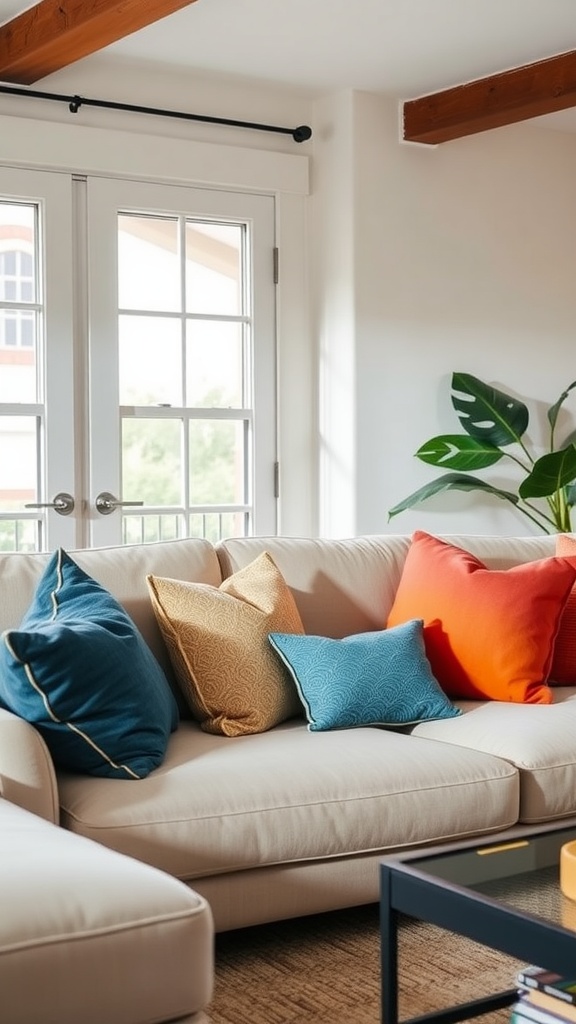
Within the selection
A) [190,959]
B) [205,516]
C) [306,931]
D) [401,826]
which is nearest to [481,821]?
[401,826]

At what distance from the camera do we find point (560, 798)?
2.88m

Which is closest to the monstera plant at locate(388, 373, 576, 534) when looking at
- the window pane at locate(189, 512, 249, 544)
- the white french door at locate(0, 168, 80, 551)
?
the window pane at locate(189, 512, 249, 544)

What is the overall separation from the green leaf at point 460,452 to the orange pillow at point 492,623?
1.75 metres

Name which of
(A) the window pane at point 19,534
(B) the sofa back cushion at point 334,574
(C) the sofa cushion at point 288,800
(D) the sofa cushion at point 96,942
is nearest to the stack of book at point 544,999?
(D) the sofa cushion at point 96,942

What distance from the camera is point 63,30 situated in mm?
3930

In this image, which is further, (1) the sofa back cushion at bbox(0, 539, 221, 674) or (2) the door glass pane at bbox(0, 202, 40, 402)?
(2) the door glass pane at bbox(0, 202, 40, 402)

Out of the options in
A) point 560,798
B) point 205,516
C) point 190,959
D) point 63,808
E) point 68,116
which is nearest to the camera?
point 190,959

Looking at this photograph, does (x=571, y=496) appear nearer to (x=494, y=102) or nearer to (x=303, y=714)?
(x=494, y=102)

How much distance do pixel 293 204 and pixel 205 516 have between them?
1.35m

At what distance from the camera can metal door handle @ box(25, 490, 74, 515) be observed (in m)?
4.75

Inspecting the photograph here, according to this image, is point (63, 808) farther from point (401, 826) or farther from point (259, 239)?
point (259, 239)

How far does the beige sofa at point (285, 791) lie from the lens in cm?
242

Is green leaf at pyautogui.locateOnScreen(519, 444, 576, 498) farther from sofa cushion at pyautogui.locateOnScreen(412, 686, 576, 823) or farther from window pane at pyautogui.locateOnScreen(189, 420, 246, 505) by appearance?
sofa cushion at pyautogui.locateOnScreen(412, 686, 576, 823)

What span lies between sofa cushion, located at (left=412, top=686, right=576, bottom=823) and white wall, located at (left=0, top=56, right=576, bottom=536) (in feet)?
6.82
